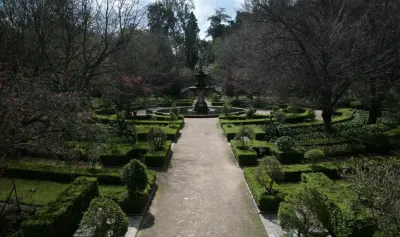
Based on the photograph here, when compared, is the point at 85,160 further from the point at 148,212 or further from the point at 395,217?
the point at 395,217

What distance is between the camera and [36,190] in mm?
10195

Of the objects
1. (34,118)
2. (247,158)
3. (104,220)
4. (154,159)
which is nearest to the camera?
(104,220)

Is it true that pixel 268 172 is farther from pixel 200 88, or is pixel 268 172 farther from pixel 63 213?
pixel 200 88

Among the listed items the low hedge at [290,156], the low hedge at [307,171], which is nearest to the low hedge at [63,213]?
the low hedge at [307,171]

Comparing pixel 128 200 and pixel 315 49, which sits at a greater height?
pixel 315 49

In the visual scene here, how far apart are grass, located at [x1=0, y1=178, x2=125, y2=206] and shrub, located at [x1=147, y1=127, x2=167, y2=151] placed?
398 cm

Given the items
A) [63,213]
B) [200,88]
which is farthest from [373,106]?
[63,213]

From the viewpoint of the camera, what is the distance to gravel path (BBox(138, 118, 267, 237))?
26.7ft

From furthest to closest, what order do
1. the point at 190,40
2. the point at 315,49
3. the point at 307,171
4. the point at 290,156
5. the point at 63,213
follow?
the point at 190,40
the point at 315,49
the point at 290,156
the point at 307,171
the point at 63,213

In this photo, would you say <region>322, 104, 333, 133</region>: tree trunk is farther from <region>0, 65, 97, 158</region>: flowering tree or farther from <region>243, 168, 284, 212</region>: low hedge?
<region>0, 65, 97, 158</region>: flowering tree

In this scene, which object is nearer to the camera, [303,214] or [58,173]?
[303,214]

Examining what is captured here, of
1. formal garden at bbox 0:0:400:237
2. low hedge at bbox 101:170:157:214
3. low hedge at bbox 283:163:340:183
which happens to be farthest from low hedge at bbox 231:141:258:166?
low hedge at bbox 101:170:157:214

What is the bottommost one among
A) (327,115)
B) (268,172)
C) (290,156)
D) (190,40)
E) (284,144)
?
(290,156)

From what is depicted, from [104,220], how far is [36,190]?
5109 millimetres
